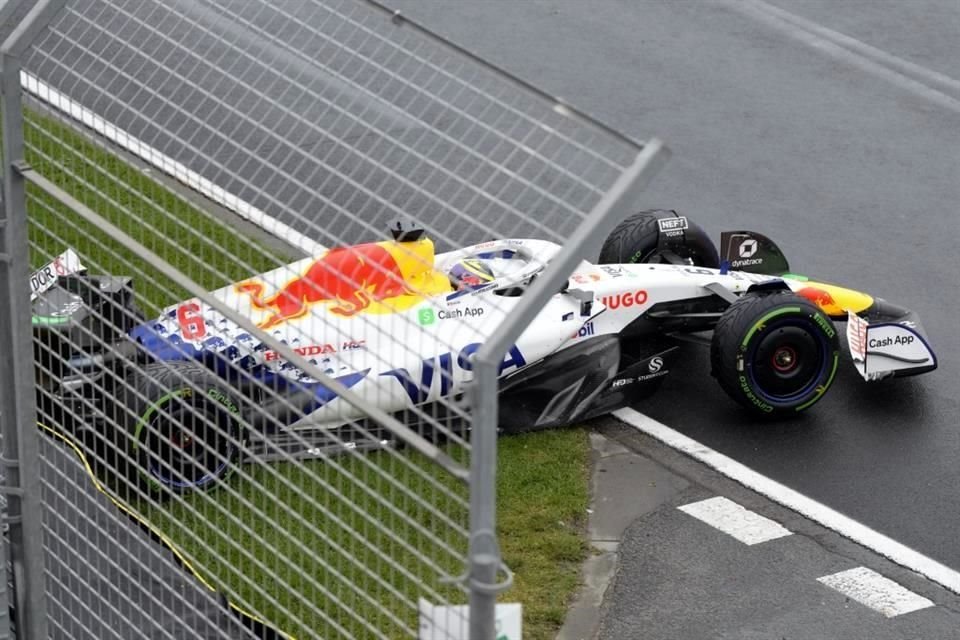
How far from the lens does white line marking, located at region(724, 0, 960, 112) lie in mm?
13867

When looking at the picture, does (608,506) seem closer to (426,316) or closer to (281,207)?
(426,316)

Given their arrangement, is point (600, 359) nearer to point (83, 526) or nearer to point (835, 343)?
point (835, 343)

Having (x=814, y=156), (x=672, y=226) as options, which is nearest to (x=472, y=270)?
(x=672, y=226)

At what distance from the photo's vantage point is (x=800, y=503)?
307 inches

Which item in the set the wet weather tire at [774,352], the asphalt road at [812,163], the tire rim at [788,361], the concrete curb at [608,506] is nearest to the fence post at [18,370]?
the concrete curb at [608,506]

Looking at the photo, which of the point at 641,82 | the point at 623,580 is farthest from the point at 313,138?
the point at 641,82

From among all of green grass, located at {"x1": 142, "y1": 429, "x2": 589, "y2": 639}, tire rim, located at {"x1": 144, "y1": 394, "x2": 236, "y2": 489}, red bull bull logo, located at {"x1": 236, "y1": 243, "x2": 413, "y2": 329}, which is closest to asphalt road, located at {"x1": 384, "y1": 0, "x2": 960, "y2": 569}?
green grass, located at {"x1": 142, "y1": 429, "x2": 589, "y2": 639}

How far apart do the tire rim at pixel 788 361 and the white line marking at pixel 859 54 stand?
19.2 feet

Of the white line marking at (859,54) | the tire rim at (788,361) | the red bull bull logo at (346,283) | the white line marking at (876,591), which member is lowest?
the white line marking at (876,591)

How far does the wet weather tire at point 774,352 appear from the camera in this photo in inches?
323

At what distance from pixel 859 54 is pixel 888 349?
660 centimetres

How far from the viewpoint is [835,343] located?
8430 millimetres

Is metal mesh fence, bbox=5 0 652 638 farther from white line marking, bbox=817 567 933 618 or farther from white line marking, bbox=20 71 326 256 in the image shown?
white line marking, bbox=817 567 933 618

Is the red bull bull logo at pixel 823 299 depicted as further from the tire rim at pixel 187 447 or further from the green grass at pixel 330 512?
the tire rim at pixel 187 447
